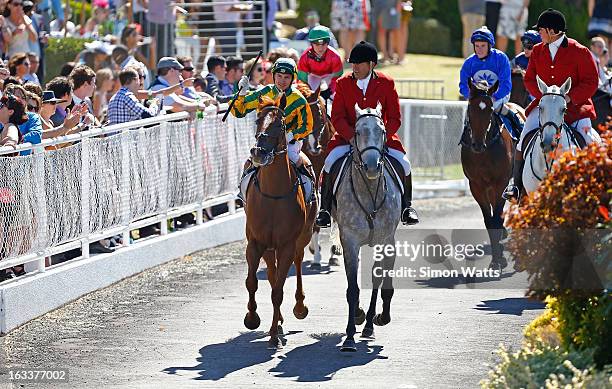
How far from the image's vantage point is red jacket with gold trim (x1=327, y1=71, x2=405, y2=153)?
1207cm

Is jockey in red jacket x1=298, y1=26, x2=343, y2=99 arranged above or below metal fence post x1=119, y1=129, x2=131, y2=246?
above

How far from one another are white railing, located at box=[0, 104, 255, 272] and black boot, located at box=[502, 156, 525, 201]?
13.3ft

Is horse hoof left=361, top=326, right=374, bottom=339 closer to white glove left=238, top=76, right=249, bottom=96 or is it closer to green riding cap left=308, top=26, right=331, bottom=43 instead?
white glove left=238, top=76, right=249, bottom=96

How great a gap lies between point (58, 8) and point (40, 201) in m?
10.8

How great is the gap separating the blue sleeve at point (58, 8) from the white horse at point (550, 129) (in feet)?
36.4

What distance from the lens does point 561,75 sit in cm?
1436

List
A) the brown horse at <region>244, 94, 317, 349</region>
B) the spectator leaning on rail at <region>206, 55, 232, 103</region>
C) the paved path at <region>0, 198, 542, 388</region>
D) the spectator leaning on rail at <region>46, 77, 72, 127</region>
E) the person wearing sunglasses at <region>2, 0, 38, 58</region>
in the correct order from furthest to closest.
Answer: the spectator leaning on rail at <region>206, 55, 232, 103</region>
the person wearing sunglasses at <region>2, 0, 38, 58</region>
the spectator leaning on rail at <region>46, 77, 72, 127</region>
the brown horse at <region>244, 94, 317, 349</region>
the paved path at <region>0, 198, 542, 388</region>

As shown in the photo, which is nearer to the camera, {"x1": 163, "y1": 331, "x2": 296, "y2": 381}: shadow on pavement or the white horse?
{"x1": 163, "y1": 331, "x2": 296, "y2": 381}: shadow on pavement

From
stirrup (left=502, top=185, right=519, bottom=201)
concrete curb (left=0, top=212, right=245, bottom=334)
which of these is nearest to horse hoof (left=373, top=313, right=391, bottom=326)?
stirrup (left=502, top=185, right=519, bottom=201)

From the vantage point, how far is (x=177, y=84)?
17250 mm

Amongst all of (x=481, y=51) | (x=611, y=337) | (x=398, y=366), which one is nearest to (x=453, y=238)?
(x=481, y=51)

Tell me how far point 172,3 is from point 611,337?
624 inches

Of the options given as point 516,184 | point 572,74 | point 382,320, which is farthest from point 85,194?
point 572,74

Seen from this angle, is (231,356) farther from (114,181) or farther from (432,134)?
(432,134)
